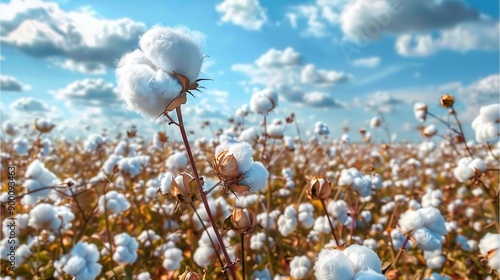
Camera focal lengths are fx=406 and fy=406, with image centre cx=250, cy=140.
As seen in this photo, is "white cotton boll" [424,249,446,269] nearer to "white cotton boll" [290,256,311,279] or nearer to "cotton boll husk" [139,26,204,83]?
"white cotton boll" [290,256,311,279]

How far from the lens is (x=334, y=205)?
2.05m

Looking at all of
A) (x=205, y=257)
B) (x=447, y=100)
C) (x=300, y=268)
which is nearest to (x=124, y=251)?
(x=205, y=257)

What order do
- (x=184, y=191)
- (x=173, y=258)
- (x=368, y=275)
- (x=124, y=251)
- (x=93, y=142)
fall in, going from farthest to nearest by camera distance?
(x=93, y=142), (x=173, y=258), (x=124, y=251), (x=184, y=191), (x=368, y=275)

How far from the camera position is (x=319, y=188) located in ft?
3.28

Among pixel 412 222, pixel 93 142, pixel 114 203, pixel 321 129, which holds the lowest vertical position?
pixel 412 222

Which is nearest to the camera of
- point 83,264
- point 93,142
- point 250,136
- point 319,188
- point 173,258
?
point 319,188

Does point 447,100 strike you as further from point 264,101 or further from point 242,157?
point 242,157

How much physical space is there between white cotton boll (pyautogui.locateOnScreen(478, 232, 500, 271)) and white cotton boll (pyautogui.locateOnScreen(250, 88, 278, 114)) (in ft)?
3.71

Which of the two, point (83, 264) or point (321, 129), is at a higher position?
point (321, 129)

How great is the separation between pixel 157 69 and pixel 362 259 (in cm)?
49

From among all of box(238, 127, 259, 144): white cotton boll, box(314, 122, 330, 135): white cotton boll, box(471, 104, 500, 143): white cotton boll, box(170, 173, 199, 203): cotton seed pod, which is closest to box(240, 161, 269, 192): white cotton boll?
box(170, 173, 199, 203): cotton seed pod

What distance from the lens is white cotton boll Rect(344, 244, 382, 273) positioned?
711 millimetres

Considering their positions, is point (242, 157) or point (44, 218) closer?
point (242, 157)

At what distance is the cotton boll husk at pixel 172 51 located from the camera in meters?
0.68
